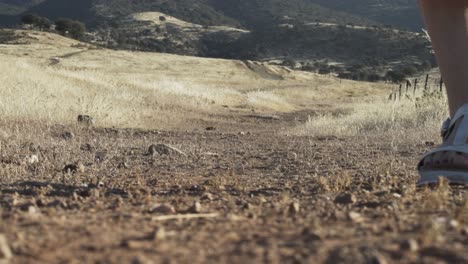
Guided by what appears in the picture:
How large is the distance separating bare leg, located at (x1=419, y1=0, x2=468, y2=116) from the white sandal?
0.43ft

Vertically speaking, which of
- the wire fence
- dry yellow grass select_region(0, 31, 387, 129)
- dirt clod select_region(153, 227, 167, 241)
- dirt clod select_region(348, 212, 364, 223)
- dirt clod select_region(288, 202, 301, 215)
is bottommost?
dry yellow grass select_region(0, 31, 387, 129)

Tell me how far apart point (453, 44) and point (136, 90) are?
43.6 ft

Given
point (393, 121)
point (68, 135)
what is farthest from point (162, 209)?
point (393, 121)

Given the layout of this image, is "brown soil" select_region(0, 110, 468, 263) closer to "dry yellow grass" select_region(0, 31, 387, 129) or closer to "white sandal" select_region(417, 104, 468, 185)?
"white sandal" select_region(417, 104, 468, 185)

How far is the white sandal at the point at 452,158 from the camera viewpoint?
240 cm

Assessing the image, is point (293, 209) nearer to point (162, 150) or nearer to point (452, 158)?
Answer: point (452, 158)

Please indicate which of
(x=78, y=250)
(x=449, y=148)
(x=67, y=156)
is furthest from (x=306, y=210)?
(x=67, y=156)

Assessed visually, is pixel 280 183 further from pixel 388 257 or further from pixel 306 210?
pixel 388 257

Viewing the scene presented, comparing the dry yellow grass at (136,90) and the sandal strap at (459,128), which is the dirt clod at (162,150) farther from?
the dry yellow grass at (136,90)

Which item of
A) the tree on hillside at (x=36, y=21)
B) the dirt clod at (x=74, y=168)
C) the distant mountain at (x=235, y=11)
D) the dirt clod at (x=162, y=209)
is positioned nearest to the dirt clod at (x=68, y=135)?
the dirt clod at (x=74, y=168)

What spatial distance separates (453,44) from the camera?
2771 millimetres

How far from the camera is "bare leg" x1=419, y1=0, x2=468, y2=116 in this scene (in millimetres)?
2734

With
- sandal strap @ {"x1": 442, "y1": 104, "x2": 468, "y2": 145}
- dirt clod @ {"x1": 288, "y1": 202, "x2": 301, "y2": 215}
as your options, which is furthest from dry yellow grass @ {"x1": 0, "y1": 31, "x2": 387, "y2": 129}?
dirt clod @ {"x1": 288, "y1": 202, "x2": 301, "y2": 215}

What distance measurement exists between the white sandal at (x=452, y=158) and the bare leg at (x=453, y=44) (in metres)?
0.13
